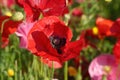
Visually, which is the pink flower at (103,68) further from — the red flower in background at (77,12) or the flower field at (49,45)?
the red flower in background at (77,12)

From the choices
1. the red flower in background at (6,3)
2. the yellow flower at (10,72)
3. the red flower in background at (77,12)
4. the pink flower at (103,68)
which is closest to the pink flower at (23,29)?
the yellow flower at (10,72)

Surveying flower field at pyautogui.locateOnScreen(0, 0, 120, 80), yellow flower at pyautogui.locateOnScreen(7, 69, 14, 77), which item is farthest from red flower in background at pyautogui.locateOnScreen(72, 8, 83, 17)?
yellow flower at pyautogui.locateOnScreen(7, 69, 14, 77)

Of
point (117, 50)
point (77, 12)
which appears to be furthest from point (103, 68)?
point (77, 12)

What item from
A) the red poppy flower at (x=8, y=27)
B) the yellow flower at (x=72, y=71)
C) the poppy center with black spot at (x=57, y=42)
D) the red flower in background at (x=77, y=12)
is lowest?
the yellow flower at (x=72, y=71)

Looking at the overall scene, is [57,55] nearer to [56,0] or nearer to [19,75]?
[56,0]

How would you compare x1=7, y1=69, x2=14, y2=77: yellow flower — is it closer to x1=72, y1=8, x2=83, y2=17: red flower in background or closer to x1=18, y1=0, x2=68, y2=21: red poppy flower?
x1=18, y1=0, x2=68, y2=21: red poppy flower

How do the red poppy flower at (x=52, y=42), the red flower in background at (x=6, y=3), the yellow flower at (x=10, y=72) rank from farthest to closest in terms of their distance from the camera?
the red flower in background at (x=6, y=3) → the yellow flower at (x=10, y=72) → the red poppy flower at (x=52, y=42)
